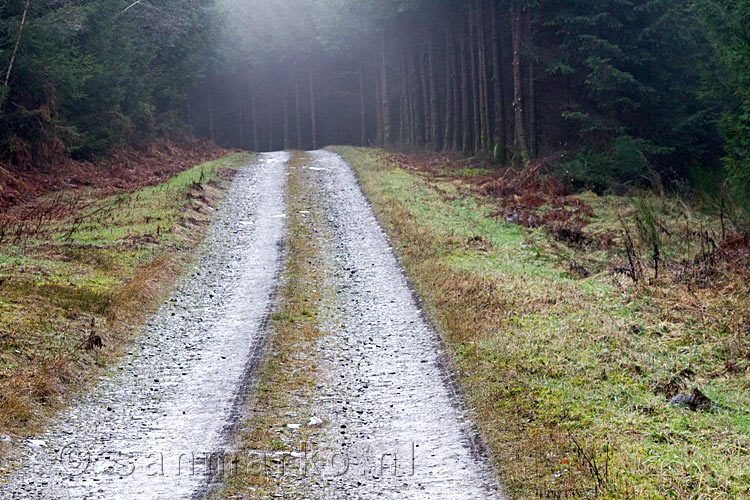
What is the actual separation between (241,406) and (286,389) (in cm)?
66

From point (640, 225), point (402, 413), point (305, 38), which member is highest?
point (305, 38)

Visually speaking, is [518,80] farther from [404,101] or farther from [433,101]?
[404,101]

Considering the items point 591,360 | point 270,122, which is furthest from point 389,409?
point 270,122

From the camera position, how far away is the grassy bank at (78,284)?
813 centimetres

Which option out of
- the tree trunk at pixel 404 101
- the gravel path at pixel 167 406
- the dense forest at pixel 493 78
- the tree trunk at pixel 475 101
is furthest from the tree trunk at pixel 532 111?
the gravel path at pixel 167 406

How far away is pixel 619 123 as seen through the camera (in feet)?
83.9

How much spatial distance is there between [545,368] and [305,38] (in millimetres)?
54818

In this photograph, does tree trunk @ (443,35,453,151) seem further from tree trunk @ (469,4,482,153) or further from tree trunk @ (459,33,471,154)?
tree trunk @ (469,4,482,153)

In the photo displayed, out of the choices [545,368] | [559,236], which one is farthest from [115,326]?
[559,236]

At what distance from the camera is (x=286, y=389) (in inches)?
328

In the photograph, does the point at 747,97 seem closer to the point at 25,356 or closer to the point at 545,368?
the point at 545,368

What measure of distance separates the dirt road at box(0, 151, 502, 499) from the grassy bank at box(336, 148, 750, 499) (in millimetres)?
478

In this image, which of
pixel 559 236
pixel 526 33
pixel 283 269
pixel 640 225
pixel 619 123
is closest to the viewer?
pixel 283 269

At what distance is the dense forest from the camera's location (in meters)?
22.6
